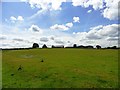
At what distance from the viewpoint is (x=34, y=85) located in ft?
120

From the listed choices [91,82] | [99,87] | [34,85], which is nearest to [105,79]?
[91,82]

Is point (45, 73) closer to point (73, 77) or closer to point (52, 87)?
point (73, 77)

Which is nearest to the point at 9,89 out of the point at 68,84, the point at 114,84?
the point at 68,84

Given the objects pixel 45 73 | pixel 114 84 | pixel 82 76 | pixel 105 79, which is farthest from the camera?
pixel 45 73

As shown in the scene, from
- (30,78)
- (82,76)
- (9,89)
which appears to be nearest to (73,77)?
(82,76)

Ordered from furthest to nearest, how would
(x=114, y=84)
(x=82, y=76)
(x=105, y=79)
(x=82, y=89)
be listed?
(x=82, y=76) → (x=105, y=79) → (x=114, y=84) → (x=82, y=89)

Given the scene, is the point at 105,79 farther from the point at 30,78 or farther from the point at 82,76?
the point at 30,78

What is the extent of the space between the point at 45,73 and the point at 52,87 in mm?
12096

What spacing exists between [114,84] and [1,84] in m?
18.7

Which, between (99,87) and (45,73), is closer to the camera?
(99,87)

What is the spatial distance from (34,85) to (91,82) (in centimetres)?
942

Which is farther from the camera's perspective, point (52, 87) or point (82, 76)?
point (82, 76)

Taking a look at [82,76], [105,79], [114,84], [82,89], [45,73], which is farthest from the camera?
[45,73]

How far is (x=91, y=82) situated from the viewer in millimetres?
37688
